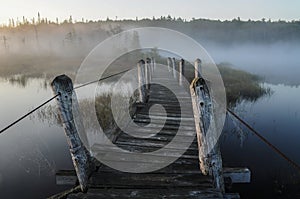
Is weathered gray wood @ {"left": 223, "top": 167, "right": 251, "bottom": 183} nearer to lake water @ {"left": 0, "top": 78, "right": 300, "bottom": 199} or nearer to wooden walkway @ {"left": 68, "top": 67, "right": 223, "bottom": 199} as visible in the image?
wooden walkway @ {"left": 68, "top": 67, "right": 223, "bottom": 199}

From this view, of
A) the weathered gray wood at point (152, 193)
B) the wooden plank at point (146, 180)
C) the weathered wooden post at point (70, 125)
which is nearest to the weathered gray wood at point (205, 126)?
the wooden plank at point (146, 180)

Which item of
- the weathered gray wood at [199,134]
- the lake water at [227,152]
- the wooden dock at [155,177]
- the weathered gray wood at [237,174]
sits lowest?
the lake water at [227,152]

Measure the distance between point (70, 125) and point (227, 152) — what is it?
7.58 metres

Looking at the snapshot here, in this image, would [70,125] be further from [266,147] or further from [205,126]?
[266,147]

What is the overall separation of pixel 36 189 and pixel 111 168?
4.74 meters

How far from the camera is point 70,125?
3500mm

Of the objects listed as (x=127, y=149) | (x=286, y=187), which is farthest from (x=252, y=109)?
(x=127, y=149)

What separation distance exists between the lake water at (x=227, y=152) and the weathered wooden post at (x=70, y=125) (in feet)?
15.4

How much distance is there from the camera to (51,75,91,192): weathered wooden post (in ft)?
11.0

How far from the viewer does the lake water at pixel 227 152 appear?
760cm

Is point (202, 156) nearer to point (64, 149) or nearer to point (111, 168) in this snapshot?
point (111, 168)

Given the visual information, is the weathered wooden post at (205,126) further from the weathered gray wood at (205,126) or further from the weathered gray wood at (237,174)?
the weathered gray wood at (237,174)

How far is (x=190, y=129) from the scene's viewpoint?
253 inches

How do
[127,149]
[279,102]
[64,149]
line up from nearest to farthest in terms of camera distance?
[127,149], [64,149], [279,102]
